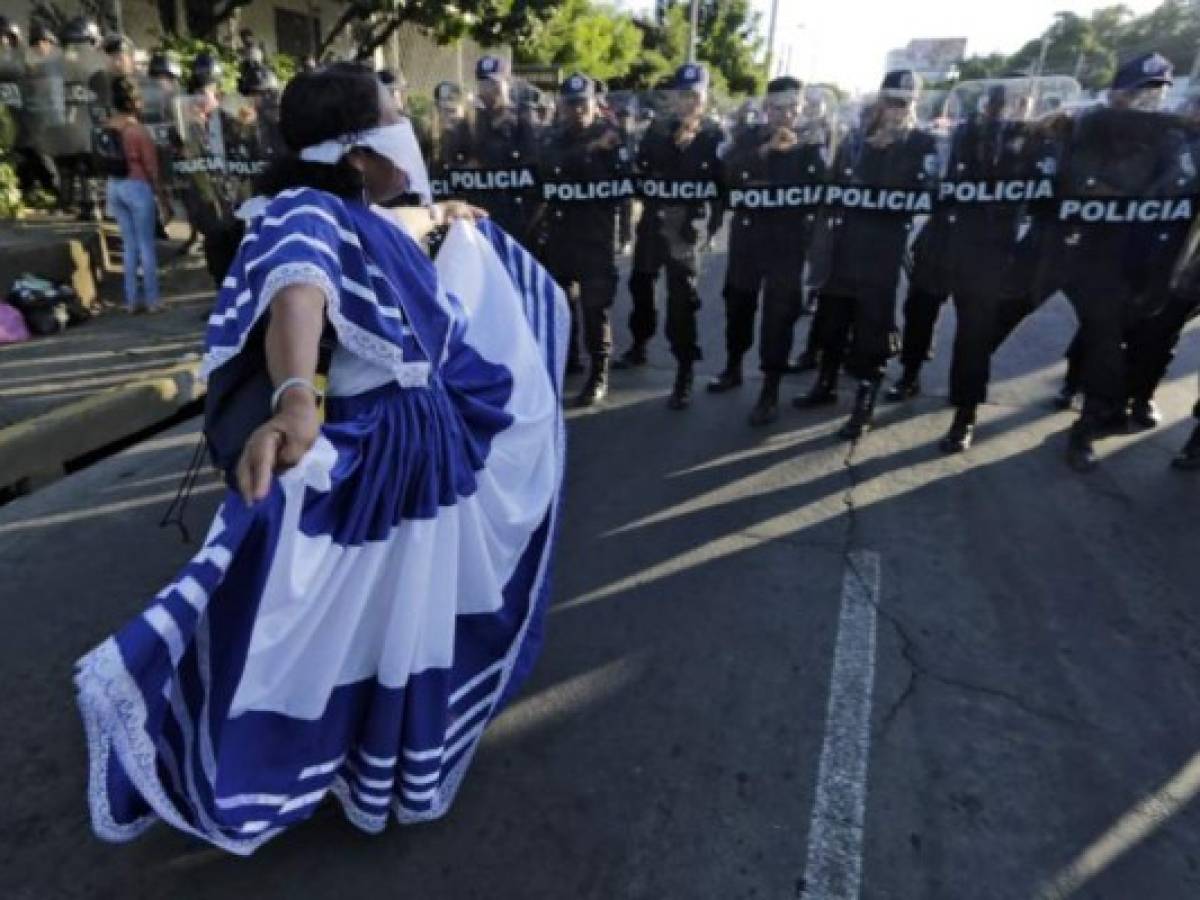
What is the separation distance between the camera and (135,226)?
6.95 meters

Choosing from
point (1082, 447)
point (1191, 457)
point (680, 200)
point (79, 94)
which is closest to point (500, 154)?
point (680, 200)

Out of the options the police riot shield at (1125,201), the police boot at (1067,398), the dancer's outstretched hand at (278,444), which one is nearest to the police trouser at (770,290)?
the police riot shield at (1125,201)

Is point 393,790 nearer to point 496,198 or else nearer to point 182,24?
point 496,198

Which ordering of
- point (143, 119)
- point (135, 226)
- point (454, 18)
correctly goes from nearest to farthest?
point (135, 226) → point (143, 119) → point (454, 18)

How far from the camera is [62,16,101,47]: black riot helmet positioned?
8.81 meters

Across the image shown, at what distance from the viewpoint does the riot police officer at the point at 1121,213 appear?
426 cm

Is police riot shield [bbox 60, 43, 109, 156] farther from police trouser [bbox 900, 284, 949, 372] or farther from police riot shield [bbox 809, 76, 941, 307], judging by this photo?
police trouser [bbox 900, 284, 949, 372]

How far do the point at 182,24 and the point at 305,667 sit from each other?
43.5 ft

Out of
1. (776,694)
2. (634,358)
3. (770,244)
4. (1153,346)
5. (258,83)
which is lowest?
(776,694)

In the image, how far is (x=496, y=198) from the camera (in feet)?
19.6

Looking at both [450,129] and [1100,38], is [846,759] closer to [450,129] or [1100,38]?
[450,129]

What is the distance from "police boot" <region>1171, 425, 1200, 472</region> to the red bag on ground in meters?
7.79

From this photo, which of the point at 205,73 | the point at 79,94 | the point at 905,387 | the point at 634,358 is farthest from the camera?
the point at 79,94

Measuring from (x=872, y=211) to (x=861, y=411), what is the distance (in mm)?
1162
